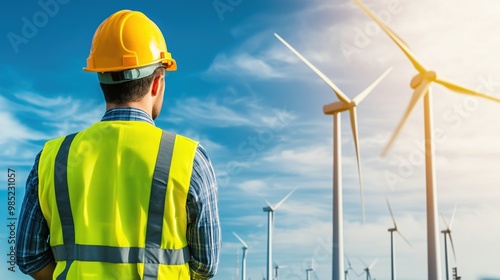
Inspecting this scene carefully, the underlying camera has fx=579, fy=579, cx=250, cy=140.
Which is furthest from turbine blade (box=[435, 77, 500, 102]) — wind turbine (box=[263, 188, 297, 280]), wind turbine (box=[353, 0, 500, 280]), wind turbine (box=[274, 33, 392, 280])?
wind turbine (box=[263, 188, 297, 280])

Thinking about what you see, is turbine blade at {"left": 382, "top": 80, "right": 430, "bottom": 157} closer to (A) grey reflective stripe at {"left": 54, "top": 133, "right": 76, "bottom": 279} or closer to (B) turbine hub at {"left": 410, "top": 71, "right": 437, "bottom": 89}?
(B) turbine hub at {"left": 410, "top": 71, "right": 437, "bottom": 89}

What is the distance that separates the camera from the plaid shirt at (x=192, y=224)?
11.5 ft

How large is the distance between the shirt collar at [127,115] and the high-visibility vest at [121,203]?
103mm

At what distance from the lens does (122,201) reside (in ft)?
11.2

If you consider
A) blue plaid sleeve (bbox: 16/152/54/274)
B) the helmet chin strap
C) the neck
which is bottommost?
blue plaid sleeve (bbox: 16/152/54/274)

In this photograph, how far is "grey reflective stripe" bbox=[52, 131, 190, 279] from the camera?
133 inches

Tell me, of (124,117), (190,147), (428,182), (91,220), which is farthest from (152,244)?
(428,182)

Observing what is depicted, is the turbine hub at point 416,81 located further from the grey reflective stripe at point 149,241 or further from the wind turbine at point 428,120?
the grey reflective stripe at point 149,241

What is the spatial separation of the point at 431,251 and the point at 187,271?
26.3m

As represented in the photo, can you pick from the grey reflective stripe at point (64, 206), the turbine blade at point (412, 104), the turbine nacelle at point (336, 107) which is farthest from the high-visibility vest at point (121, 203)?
the turbine nacelle at point (336, 107)

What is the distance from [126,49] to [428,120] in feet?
87.6

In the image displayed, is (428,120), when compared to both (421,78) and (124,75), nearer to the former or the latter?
(421,78)

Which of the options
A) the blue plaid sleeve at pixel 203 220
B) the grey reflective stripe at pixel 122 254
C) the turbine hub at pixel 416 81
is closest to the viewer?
the grey reflective stripe at pixel 122 254

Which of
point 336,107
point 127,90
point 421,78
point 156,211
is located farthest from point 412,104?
point 156,211
